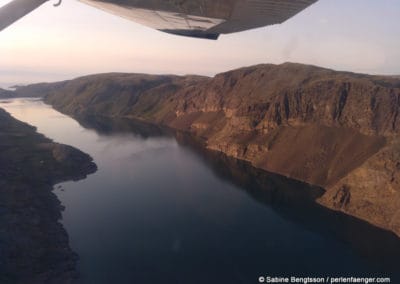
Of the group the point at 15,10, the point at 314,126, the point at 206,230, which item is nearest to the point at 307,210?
the point at 206,230

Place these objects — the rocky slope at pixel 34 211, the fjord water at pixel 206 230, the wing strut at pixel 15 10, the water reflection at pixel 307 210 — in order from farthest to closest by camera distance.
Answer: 1. the water reflection at pixel 307 210
2. the fjord water at pixel 206 230
3. the rocky slope at pixel 34 211
4. the wing strut at pixel 15 10

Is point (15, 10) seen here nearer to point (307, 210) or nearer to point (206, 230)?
point (206, 230)

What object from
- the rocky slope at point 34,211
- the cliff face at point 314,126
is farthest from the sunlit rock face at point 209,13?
the cliff face at point 314,126

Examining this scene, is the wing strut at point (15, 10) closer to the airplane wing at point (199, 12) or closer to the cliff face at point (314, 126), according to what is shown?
the airplane wing at point (199, 12)

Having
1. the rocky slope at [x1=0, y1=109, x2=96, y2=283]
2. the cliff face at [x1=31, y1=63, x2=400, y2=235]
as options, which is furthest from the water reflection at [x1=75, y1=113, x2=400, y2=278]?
the rocky slope at [x1=0, y1=109, x2=96, y2=283]

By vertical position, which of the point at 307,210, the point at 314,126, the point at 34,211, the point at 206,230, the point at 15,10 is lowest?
the point at 34,211

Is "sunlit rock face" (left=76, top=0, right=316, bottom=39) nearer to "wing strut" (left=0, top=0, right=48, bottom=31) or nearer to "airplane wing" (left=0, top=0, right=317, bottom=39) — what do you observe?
"airplane wing" (left=0, top=0, right=317, bottom=39)
